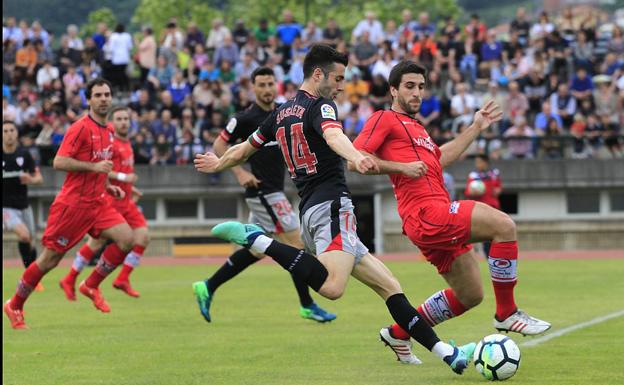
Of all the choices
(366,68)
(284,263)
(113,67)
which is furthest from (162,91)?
(284,263)

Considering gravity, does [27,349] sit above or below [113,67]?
below

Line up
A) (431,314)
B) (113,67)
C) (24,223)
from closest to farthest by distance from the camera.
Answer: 1. (431,314)
2. (24,223)
3. (113,67)

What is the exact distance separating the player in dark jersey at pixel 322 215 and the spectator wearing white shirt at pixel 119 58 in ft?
81.7

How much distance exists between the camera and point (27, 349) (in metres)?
11.3

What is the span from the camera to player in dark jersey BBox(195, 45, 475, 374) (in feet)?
29.1

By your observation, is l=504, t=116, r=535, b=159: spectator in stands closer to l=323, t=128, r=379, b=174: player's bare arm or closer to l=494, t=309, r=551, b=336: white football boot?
l=494, t=309, r=551, b=336: white football boot

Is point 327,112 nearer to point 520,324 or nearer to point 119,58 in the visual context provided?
point 520,324

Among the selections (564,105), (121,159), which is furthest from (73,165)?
(564,105)

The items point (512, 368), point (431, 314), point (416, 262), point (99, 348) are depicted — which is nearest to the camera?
point (512, 368)

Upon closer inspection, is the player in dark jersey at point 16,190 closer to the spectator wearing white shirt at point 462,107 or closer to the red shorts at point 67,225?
the red shorts at point 67,225

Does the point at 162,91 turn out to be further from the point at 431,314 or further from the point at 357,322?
the point at 431,314

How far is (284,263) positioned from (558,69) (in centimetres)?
2409

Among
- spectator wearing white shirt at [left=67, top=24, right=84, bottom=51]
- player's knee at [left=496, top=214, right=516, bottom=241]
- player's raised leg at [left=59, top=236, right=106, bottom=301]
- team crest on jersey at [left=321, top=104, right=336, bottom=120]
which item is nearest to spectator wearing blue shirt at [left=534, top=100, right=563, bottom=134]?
spectator wearing white shirt at [left=67, top=24, right=84, bottom=51]

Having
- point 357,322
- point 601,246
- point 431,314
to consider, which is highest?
point 431,314
